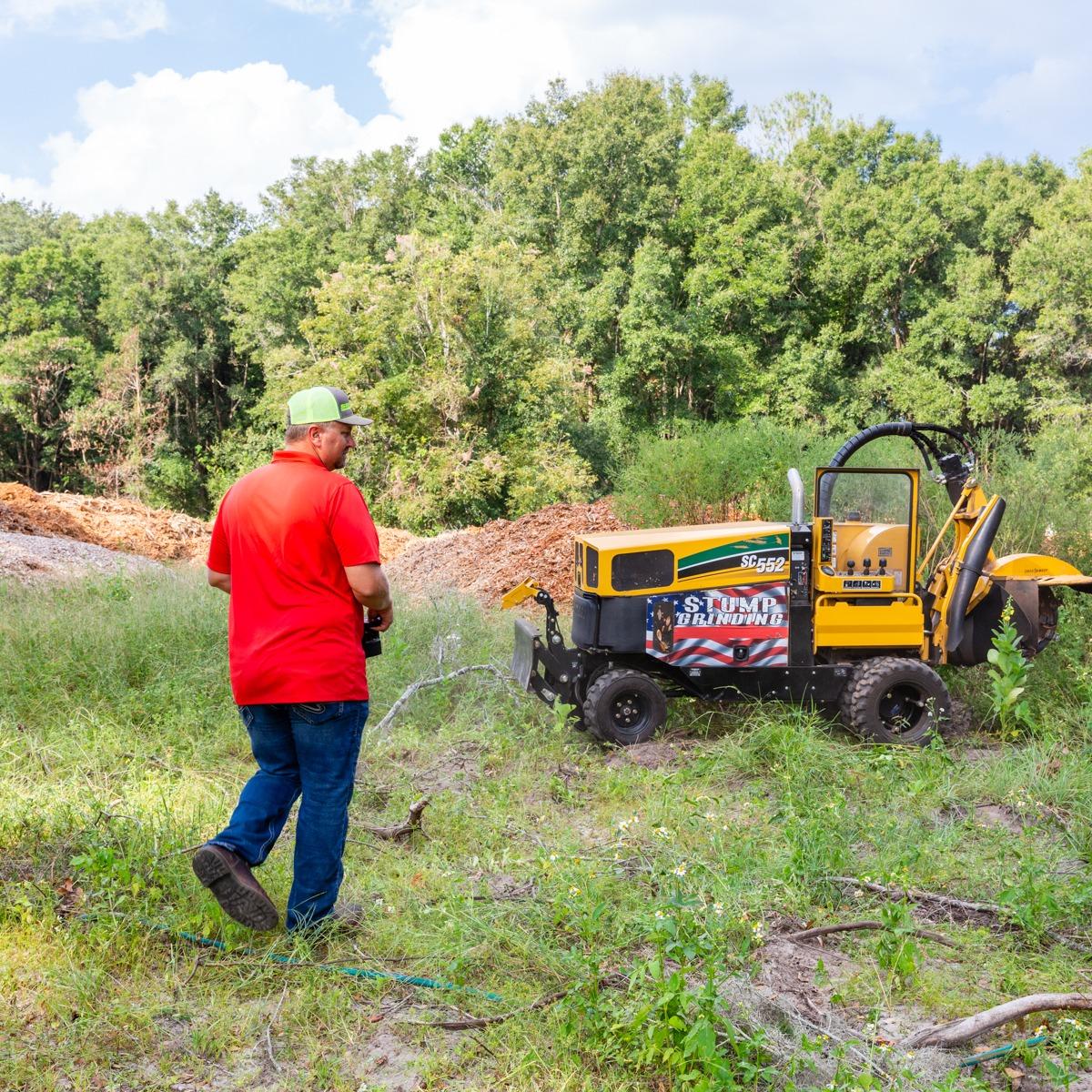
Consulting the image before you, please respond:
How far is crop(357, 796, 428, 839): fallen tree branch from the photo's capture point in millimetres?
4531

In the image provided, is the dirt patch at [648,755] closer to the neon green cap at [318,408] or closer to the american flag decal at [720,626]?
the american flag decal at [720,626]

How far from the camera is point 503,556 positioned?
13.7m

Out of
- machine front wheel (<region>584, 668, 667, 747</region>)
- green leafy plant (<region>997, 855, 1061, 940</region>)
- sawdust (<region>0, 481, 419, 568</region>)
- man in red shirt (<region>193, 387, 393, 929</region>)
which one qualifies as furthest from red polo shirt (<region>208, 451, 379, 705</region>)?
sawdust (<region>0, 481, 419, 568</region>)

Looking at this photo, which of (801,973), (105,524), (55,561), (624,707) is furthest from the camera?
(105,524)

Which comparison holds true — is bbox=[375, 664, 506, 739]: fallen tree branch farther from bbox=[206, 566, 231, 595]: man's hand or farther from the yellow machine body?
bbox=[206, 566, 231, 595]: man's hand

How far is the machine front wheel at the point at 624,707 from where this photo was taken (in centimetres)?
618

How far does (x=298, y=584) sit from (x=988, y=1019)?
246cm

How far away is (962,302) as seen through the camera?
27.8 m

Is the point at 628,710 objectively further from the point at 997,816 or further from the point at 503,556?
the point at 503,556

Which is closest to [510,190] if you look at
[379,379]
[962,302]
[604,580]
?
[379,379]

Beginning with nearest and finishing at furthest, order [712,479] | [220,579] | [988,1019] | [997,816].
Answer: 1. [988,1019]
2. [220,579]
3. [997,816]
4. [712,479]

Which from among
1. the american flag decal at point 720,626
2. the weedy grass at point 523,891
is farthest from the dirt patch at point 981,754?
the american flag decal at point 720,626

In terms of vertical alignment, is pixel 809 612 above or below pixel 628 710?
above

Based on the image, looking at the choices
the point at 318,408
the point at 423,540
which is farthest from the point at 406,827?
the point at 423,540
